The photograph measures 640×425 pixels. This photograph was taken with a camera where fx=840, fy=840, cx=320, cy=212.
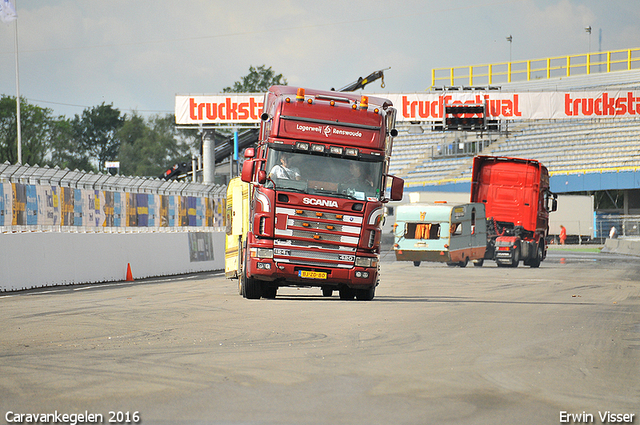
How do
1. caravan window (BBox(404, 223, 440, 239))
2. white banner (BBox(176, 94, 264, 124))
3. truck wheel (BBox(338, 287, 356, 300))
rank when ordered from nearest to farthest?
1. truck wheel (BBox(338, 287, 356, 300))
2. caravan window (BBox(404, 223, 440, 239))
3. white banner (BBox(176, 94, 264, 124))

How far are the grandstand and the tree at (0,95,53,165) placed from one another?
43992 millimetres

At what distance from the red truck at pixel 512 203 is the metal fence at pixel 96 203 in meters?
11.4

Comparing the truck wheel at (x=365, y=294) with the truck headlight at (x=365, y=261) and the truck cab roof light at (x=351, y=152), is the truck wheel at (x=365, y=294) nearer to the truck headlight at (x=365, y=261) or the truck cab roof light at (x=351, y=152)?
the truck headlight at (x=365, y=261)

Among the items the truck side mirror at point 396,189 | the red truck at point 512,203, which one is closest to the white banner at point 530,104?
the red truck at point 512,203

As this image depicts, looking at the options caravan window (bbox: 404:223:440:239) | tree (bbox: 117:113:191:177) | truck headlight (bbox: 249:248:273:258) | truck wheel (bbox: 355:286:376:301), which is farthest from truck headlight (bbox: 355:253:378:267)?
tree (bbox: 117:113:191:177)

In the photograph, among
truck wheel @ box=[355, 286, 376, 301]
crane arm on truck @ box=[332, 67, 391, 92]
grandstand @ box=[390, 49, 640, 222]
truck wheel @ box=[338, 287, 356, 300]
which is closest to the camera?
truck wheel @ box=[355, 286, 376, 301]

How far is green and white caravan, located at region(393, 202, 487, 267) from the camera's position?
1298 inches

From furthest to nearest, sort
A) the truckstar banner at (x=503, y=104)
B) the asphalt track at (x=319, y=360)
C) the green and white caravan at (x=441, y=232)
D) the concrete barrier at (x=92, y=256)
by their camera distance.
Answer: the truckstar banner at (x=503, y=104), the green and white caravan at (x=441, y=232), the concrete barrier at (x=92, y=256), the asphalt track at (x=319, y=360)

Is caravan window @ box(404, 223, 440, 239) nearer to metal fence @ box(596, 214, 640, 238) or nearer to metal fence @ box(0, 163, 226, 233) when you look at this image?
metal fence @ box(0, 163, 226, 233)

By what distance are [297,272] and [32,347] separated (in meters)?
6.37

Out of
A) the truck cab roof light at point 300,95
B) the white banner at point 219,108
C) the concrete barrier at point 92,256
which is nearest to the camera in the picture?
the truck cab roof light at point 300,95

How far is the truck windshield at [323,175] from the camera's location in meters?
14.8

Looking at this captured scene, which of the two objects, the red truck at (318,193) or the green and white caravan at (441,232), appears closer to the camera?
the red truck at (318,193)

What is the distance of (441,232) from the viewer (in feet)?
109
